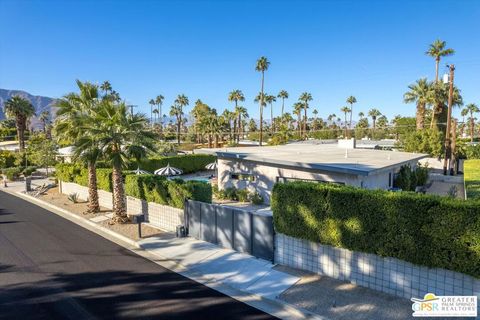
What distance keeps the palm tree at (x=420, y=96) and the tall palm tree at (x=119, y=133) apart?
42912mm

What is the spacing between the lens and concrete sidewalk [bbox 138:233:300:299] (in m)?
10.2

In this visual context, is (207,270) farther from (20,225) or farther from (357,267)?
(20,225)

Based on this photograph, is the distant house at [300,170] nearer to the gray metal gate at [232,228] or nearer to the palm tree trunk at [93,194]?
the gray metal gate at [232,228]

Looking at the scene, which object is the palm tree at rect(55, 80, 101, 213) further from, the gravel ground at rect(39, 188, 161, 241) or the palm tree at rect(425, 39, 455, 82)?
the palm tree at rect(425, 39, 455, 82)

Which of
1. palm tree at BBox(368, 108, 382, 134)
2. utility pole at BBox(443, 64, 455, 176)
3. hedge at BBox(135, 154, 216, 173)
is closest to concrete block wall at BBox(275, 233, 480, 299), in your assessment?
hedge at BBox(135, 154, 216, 173)

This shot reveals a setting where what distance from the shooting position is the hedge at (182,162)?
115ft

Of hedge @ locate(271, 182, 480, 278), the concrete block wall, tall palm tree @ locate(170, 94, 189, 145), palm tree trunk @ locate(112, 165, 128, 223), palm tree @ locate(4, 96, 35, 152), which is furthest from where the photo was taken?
tall palm tree @ locate(170, 94, 189, 145)

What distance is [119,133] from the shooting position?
1662 centimetres

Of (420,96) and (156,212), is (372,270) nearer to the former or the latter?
(156,212)

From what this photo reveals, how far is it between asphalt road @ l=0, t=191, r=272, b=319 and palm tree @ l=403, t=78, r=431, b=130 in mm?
46368

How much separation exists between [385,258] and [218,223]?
6909 mm

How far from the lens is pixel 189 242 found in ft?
47.5

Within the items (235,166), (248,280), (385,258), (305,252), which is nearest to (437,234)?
(385,258)

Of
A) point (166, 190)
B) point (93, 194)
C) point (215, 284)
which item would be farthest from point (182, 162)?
point (215, 284)
